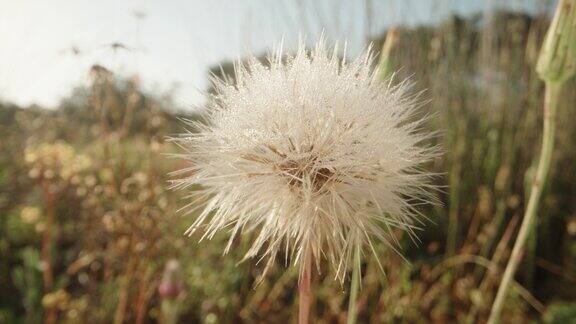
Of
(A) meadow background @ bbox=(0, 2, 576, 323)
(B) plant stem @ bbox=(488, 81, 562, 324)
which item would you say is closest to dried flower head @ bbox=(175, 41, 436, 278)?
(B) plant stem @ bbox=(488, 81, 562, 324)

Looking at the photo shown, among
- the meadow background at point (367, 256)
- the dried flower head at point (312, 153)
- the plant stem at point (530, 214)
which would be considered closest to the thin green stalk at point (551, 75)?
the plant stem at point (530, 214)

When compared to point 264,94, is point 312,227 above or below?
below

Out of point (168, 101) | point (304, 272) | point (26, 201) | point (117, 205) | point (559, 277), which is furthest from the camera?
point (26, 201)

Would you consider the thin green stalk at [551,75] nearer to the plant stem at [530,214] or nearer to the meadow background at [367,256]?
the plant stem at [530,214]

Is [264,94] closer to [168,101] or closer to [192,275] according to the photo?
[168,101]

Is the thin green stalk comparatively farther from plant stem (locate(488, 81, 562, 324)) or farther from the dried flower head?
the dried flower head

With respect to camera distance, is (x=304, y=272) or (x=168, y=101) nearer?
(x=304, y=272)

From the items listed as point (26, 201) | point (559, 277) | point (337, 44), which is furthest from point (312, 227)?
point (26, 201)
